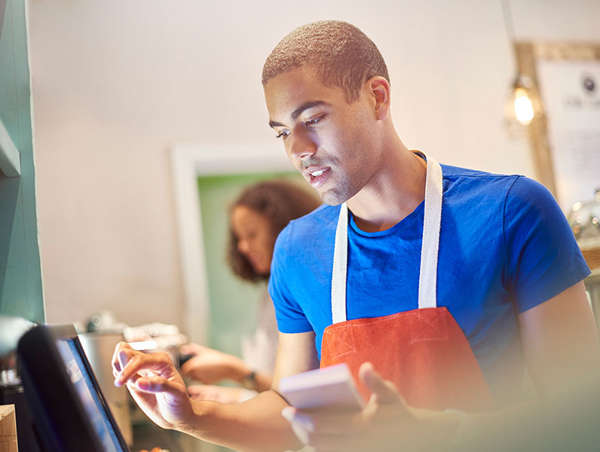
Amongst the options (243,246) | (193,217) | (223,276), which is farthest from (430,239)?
(223,276)

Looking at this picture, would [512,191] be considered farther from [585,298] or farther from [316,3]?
[316,3]

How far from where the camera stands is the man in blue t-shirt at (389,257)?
69 centimetres

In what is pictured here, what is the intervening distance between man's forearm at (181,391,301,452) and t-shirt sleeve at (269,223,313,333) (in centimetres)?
11

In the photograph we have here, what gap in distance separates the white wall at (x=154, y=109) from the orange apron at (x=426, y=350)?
68 centimetres

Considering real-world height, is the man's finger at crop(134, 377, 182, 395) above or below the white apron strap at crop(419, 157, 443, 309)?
below

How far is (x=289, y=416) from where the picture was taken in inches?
20.1

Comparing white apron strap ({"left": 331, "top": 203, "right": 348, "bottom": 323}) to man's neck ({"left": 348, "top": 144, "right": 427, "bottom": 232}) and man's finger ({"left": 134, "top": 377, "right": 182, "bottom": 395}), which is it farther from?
man's finger ({"left": 134, "top": 377, "right": 182, "bottom": 395})

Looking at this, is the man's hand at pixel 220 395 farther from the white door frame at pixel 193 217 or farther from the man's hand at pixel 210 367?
the white door frame at pixel 193 217

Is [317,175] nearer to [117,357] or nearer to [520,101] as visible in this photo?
[117,357]

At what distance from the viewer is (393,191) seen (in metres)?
0.83

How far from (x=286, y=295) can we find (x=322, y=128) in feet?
0.88

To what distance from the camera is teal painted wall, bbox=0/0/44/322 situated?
0.74 meters

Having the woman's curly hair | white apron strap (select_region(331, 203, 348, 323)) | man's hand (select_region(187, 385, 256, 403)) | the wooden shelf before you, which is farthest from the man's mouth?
the woman's curly hair

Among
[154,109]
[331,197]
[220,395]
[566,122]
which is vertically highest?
[154,109]
